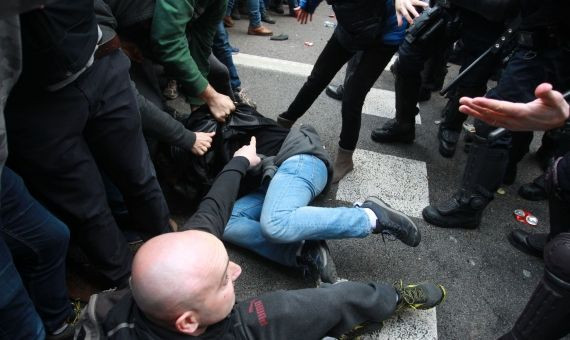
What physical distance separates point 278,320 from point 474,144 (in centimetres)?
135

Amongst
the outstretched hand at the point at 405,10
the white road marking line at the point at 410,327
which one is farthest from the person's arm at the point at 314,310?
the outstretched hand at the point at 405,10

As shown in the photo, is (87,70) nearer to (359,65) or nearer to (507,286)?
(359,65)

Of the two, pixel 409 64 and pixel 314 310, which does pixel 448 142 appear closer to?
pixel 409 64

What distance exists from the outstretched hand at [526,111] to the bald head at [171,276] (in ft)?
3.42

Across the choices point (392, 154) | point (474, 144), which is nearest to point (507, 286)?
point (474, 144)

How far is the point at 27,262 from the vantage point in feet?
4.14

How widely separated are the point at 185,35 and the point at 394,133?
1.66 m

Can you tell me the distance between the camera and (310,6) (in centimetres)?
256

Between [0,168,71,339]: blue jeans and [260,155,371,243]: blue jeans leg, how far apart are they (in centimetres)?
78

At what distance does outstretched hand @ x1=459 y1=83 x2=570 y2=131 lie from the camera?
4.20ft

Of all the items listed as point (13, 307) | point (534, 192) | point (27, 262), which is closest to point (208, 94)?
point (27, 262)

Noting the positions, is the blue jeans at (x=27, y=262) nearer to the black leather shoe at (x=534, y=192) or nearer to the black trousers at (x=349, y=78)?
the black trousers at (x=349, y=78)

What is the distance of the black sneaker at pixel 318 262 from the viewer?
67.2 inches

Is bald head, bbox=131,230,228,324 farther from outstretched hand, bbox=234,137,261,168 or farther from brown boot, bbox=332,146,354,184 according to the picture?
brown boot, bbox=332,146,354,184
